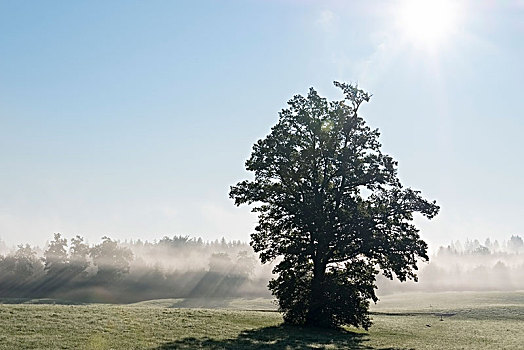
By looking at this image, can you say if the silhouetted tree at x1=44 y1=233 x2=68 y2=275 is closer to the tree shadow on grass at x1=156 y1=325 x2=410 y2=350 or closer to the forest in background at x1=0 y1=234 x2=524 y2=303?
the forest in background at x1=0 y1=234 x2=524 y2=303

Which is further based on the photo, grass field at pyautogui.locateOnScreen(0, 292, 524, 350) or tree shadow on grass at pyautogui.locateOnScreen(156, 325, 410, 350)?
tree shadow on grass at pyautogui.locateOnScreen(156, 325, 410, 350)

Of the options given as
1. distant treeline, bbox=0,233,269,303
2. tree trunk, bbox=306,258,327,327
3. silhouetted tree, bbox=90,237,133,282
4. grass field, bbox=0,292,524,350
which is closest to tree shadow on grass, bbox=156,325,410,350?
grass field, bbox=0,292,524,350

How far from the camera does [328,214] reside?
147 feet

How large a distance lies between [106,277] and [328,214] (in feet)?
341

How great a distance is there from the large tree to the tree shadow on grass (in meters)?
3.62

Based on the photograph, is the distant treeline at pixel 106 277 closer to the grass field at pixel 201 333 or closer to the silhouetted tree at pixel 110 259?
the silhouetted tree at pixel 110 259

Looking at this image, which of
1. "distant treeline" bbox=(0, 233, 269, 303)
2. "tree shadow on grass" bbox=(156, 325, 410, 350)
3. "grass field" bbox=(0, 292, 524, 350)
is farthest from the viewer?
"distant treeline" bbox=(0, 233, 269, 303)

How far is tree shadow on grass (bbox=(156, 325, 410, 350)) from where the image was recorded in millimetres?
30769

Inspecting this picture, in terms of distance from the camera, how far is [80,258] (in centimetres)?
14100

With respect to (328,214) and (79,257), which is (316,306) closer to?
(328,214)

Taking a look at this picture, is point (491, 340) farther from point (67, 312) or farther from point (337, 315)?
point (67, 312)

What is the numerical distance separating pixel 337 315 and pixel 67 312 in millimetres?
23019

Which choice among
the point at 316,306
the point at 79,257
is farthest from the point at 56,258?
the point at 316,306

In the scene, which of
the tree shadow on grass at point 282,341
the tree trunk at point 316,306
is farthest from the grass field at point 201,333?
the tree trunk at point 316,306
